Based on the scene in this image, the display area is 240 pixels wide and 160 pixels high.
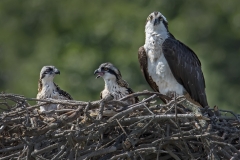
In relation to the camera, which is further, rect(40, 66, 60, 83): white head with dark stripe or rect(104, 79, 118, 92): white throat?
rect(40, 66, 60, 83): white head with dark stripe

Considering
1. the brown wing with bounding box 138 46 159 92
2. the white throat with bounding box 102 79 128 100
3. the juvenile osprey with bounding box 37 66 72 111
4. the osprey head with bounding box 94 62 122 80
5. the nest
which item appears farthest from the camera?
the brown wing with bounding box 138 46 159 92

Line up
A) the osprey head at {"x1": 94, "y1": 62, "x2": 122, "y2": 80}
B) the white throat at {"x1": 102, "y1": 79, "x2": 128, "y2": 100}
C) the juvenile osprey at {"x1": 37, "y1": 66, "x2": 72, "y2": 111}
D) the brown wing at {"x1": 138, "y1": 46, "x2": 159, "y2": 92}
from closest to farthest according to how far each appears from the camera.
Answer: the white throat at {"x1": 102, "y1": 79, "x2": 128, "y2": 100} < the osprey head at {"x1": 94, "y1": 62, "x2": 122, "y2": 80} < the juvenile osprey at {"x1": 37, "y1": 66, "x2": 72, "y2": 111} < the brown wing at {"x1": 138, "y1": 46, "x2": 159, "y2": 92}

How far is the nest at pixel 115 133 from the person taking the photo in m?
9.00

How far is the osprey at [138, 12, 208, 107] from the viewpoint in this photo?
11.2 meters

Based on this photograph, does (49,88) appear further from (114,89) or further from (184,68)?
(184,68)

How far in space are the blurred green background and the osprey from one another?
6200mm

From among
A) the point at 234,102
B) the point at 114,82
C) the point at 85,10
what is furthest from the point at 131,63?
the point at 114,82

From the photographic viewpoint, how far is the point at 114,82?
35.7 feet

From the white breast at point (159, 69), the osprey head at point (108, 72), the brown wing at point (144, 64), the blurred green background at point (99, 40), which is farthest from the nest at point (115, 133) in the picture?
the blurred green background at point (99, 40)

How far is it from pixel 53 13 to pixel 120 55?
5.61 metres

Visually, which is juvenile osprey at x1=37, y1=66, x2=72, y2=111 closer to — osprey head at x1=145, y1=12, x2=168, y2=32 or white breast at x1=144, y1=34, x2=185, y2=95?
white breast at x1=144, y1=34, x2=185, y2=95

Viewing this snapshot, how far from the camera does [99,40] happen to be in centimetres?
2066

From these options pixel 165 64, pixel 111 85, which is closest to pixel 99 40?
pixel 165 64

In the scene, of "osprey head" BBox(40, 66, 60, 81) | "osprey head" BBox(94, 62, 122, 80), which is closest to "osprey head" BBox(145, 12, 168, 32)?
"osprey head" BBox(94, 62, 122, 80)
